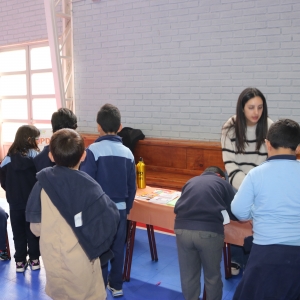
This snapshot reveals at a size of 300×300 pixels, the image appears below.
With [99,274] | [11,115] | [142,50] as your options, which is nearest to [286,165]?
[99,274]

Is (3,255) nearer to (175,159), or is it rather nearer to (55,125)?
(55,125)

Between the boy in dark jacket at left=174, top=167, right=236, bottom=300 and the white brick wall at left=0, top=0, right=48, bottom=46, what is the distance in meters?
5.54

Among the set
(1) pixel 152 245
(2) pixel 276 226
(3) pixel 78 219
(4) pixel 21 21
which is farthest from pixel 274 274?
(4) pixel 21 21

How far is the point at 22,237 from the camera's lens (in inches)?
130

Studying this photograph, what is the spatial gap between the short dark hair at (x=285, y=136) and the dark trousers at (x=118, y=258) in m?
1.29

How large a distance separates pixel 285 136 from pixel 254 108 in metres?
0.83

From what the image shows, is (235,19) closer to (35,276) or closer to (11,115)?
(35,276)

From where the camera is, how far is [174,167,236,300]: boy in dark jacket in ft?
7.33

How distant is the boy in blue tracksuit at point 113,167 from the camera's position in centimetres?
258

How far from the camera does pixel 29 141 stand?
316 centimetres

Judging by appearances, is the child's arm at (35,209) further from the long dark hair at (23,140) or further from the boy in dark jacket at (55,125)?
the long dark hair at (23,140)

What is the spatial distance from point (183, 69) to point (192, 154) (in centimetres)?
124

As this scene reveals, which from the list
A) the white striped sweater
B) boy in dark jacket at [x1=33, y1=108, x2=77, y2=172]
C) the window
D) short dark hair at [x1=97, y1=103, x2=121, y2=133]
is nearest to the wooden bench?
the white striped sweater

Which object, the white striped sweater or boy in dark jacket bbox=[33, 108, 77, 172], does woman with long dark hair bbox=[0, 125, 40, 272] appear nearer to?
boy in dark jacket bbox=[33, 108, 77, 172]
